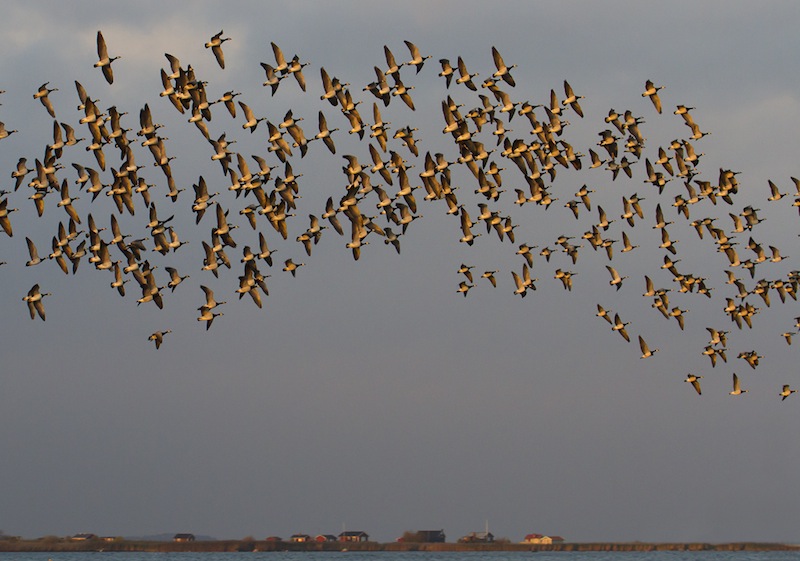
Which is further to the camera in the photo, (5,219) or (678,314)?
(678,314)

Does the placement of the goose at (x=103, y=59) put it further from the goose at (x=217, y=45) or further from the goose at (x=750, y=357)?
the goose at (x=750, y=357)

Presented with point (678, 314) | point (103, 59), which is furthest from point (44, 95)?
point (678, 314)

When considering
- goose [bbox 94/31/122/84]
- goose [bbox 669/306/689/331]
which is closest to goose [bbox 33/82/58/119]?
goose [bbox 94/31/122/84]

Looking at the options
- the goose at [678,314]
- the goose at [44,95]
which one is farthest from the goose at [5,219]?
the goose at [678,314]

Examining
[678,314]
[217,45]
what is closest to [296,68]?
[217,45]

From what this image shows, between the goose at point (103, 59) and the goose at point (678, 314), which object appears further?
the goose at point (678, 314)

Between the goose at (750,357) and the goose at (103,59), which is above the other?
the goose at (103,59)

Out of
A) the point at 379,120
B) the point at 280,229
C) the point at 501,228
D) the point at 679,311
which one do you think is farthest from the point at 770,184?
the point at 280,229

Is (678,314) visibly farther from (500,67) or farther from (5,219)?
(5,219)

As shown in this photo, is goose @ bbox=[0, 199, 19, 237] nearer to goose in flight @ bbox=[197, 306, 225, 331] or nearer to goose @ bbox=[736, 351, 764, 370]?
goose in flight @ bbox=[197, 306, 225, 331]

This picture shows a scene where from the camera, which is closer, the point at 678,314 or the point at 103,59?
the point at 103,59

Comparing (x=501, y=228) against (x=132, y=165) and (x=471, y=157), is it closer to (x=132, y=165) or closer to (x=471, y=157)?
(x=471, y=157)

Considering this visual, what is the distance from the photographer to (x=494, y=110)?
270 ft

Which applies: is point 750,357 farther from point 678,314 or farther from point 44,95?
point 44,95
